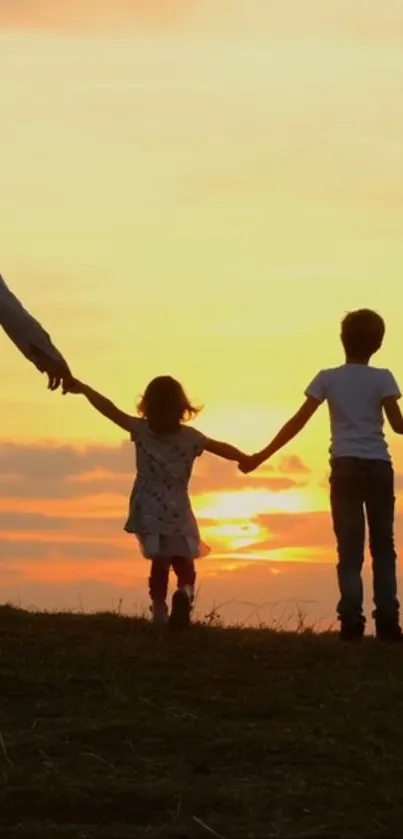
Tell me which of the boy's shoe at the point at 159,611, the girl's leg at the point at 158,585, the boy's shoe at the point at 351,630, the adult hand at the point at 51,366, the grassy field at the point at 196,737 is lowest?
the grassy field at the point at 196,737

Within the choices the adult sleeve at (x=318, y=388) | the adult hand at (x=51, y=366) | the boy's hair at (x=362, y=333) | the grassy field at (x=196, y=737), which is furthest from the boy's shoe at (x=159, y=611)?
the adult hand at (x=51, y=366)

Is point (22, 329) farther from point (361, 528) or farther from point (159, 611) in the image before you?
point (159, 611)

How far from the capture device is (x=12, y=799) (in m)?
7.46

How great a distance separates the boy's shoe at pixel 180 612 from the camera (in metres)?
12.3

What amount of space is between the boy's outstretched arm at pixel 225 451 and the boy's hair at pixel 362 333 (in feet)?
4.14

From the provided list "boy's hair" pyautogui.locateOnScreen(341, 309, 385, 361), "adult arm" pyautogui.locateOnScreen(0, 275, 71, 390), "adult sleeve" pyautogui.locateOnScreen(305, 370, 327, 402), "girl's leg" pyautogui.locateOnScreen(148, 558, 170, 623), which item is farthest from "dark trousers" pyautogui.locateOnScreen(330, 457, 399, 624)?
"adult arm" pyautogui.locateOnScreen(0, 275, 71, 390)

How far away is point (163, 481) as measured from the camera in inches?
533

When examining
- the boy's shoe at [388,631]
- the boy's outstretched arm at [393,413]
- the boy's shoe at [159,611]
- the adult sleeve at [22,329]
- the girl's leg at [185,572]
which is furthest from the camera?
the girl's leg at [185,572]

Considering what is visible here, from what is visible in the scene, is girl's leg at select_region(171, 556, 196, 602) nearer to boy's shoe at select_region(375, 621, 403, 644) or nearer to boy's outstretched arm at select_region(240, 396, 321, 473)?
boy's outstretched arm at select_region(240, 396, 321, 473)

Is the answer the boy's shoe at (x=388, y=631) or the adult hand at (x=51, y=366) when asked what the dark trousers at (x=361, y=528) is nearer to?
the boy's shoe at (x=388, y=631)

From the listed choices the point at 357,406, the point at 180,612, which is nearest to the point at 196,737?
the point at 180,612

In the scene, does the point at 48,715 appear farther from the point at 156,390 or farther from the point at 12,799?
the point at 156,390

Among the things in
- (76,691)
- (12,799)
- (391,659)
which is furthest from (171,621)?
(12,799)

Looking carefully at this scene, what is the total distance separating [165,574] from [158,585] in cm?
11
